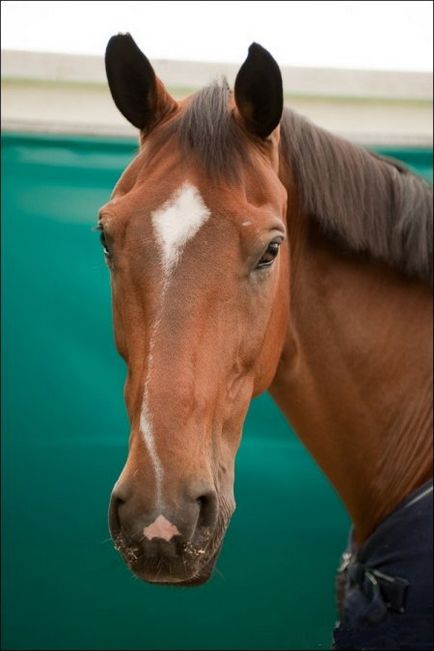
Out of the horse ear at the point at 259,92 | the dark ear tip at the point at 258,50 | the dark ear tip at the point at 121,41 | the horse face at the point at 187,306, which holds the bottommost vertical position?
the horse face at the point at 187,306

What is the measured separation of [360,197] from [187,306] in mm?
744

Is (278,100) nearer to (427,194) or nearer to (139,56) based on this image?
(139,56)

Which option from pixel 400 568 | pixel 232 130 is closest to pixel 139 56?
pixel 232 130

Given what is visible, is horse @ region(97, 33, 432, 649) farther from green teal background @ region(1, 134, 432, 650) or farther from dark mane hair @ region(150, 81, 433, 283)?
green teal background @ region(1, 134, 432, 650)

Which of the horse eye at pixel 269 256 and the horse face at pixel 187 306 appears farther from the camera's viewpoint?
the horse eye at pixel 269 256

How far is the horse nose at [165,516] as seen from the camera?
1448 millimetres

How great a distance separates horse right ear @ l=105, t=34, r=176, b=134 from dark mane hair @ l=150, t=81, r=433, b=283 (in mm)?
142

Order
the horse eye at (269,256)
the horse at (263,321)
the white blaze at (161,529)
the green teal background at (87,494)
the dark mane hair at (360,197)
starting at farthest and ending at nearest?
the green teal background at (87,494)
the dark mane hair at (360,197)
the horse eye at (269,256)
the horse at (263,321)
the white blaze at (161,529)

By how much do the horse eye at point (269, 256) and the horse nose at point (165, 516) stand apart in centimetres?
49

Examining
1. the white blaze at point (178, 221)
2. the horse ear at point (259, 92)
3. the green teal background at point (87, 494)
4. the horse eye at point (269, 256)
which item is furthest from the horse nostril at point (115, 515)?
the green teal background at point (87, 494)

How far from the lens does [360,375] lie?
7.25 ft

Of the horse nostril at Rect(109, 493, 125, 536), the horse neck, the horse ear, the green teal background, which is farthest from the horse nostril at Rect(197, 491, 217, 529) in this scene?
the green teal background

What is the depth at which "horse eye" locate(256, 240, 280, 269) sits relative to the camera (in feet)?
5.80

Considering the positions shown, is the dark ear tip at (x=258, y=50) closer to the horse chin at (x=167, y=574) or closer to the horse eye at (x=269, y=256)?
the horse eye at (x=269, y=256)
